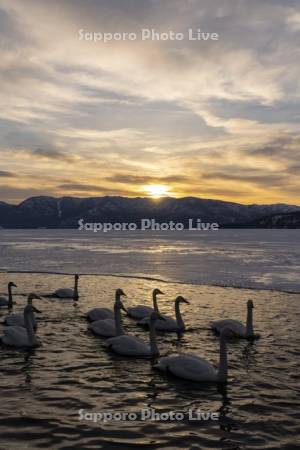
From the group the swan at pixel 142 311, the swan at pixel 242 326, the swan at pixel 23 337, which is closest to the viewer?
the swan at pixel 23 337

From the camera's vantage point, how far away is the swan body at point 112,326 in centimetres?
1689

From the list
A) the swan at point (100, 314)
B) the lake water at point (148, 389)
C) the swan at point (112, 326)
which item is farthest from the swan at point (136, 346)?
the swan at point (100, 314)

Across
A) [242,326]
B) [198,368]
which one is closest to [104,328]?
[242,326]

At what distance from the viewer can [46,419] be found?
10.6 m

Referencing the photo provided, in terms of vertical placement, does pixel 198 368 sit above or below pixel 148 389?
above

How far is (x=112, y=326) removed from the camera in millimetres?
17719

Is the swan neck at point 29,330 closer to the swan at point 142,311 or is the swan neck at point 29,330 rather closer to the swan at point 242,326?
the swan at point 142,311

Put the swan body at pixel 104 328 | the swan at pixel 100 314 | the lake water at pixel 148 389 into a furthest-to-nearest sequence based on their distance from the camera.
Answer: the swan at pixel 100 314, the swan body at pixel 104 328, the lake water at pixel 148 389

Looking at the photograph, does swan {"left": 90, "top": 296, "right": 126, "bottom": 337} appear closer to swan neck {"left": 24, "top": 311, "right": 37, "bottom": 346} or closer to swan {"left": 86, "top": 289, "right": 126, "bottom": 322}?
swan {"left": 86, "top": 289, "right": 126, "bottom": 322}

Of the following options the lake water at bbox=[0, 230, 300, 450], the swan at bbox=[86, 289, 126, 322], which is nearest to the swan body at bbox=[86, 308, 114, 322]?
the swan at bbox=[86, 289, 126, 322]

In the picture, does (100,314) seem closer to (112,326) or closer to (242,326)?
(112,326)

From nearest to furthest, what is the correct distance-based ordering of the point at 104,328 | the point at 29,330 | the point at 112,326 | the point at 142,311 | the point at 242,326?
the point at 29,330 < the point at 104,328 < the point at 112,326 < the point at 242,326 < the point at 142,311

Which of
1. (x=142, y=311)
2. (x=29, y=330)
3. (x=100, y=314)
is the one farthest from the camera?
(x=142, y=311)

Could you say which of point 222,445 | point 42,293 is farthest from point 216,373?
point 42,293
